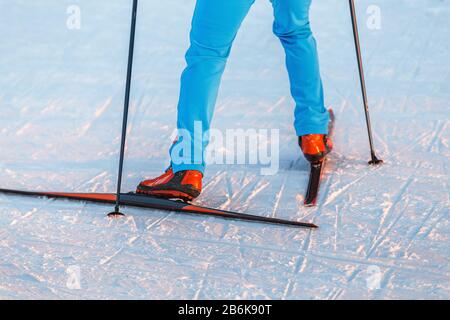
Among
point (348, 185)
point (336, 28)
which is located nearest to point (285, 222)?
point (348, 185)

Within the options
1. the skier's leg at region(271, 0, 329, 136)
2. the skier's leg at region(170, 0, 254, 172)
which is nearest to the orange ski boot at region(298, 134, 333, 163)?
the skier's leg at region(271, 0, 329, 136)

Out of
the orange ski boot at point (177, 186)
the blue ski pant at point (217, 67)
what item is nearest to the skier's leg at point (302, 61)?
the blue ski pant at point (217, 67)

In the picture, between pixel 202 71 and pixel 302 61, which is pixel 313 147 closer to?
pixel 302 61

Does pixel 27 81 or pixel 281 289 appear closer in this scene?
pixel 281 289

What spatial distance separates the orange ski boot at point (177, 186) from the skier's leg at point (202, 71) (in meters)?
0.02

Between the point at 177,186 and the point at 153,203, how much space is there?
0.33 feet

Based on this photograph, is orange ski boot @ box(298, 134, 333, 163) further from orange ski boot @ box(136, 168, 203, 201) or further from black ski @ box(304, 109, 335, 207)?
orange ski boot @ box(136, 168, 203, 201)

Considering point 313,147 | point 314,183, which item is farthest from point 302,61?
point 314,183

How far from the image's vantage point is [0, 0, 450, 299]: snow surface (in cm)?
260

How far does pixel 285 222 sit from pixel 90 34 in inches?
101

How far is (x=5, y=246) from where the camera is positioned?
9.15 ft

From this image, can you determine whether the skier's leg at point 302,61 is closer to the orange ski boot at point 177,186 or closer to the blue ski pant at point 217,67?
the blue ski pant at point 217,67
